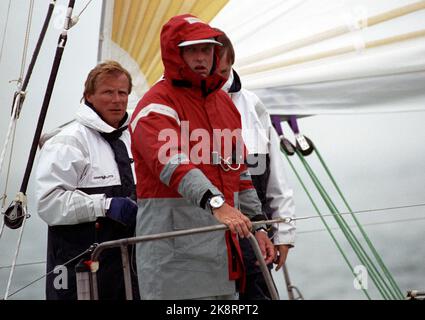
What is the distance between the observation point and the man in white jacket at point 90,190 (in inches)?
93.8

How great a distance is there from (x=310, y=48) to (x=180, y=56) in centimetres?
102

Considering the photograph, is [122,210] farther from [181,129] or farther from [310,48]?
[310,48]

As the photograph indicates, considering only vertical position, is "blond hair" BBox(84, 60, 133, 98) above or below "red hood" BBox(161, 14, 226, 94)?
above

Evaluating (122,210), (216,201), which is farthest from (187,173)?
(122,210)

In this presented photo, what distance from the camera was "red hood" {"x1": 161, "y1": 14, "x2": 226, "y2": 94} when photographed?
2.09m

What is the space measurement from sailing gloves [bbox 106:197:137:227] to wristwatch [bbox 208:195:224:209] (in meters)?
0.52

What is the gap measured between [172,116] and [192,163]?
0.11m

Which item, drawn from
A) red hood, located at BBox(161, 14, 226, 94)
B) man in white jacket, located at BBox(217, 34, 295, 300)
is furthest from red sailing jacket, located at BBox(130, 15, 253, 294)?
man in white jacket, located at BBox(217, 34, 295, 300)

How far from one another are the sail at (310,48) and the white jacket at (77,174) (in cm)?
72

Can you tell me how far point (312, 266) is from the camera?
2.95 metres

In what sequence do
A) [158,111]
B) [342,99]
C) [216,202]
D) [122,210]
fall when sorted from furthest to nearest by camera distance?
[342,99]
[122,210]
[158,111]
[216,202]

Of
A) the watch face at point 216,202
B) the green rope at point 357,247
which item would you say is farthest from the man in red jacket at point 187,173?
the green rope at point 357,247

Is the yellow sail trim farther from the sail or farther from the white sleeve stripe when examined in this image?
the white sleeve stripe

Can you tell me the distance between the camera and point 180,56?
2.10 meters
